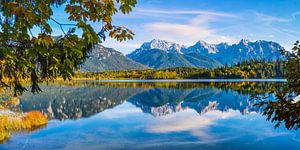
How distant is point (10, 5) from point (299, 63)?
8.00 m

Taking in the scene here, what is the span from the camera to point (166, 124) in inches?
1558

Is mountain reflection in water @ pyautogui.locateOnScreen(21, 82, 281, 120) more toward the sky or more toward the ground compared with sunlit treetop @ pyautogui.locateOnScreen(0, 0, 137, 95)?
more toward the ground

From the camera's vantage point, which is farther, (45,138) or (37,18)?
(45,138)

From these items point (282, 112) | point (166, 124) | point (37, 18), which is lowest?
point (166, 124)

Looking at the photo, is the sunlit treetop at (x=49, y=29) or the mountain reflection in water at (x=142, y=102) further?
the mountain reflection in water at (x=142, y=102)

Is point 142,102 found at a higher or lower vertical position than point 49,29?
lower

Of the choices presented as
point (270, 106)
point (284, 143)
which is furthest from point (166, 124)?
point (270, 106)

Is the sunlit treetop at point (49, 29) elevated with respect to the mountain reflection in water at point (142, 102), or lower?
elevated

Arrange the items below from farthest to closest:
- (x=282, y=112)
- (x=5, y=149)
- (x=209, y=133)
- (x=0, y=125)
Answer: (x=209, y=133)
(x=0, y=125)
(x=5, y=149)
(x=282, y=112)

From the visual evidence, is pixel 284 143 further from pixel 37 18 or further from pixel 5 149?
pixel 37 18

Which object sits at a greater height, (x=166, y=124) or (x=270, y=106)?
(x=270, y=106)

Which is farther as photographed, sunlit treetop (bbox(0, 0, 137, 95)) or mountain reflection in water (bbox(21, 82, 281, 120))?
mountain reflection in water (bbox(21, 82, 281, 120))

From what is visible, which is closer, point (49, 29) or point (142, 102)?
point (49, 29)

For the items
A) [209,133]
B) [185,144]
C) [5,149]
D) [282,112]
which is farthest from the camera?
[209,133]
